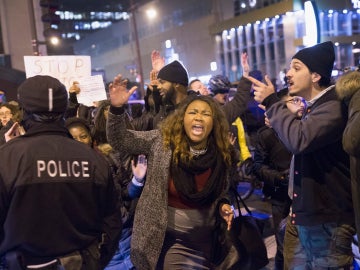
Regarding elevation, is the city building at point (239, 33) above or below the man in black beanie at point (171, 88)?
above

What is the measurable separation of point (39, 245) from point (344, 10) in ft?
79.2

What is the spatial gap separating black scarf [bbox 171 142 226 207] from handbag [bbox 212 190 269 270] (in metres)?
0.26

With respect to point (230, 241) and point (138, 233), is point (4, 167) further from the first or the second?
point (230, 241)

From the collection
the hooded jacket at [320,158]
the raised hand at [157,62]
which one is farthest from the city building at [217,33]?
the hooded jacket at [320,158]

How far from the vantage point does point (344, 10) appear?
75.2 ft

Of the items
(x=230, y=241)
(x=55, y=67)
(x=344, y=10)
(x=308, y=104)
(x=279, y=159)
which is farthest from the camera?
(x=344, y=10)

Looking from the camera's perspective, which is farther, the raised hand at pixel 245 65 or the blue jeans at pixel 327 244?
the raised hand at pixel 245 65

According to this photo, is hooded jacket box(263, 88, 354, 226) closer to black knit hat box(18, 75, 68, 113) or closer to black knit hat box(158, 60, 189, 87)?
black knit hat box(18, 75, 68, 113)

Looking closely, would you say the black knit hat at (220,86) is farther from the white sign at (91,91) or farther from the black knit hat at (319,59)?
the black knit hat at (319,59)

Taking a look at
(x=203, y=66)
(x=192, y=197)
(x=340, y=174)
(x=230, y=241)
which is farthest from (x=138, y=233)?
(x=203, y=66)

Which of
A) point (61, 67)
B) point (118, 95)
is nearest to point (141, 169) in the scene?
point (118, 95)

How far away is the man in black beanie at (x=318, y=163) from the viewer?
274cm

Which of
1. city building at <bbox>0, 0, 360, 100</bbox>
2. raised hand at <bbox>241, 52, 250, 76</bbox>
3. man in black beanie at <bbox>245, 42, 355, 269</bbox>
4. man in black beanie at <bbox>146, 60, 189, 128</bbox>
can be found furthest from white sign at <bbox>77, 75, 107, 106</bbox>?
city building at <bbox>0, 0, 360, 100</bbox>

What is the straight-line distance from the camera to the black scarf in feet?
10.2
